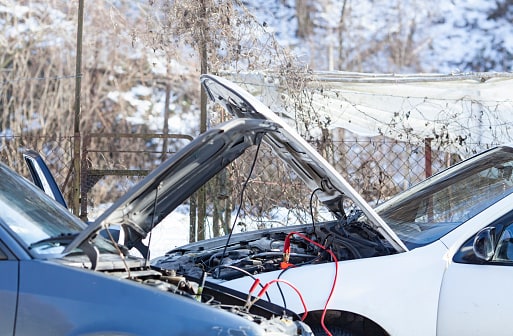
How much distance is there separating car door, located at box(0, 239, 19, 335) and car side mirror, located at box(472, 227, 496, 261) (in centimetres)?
242

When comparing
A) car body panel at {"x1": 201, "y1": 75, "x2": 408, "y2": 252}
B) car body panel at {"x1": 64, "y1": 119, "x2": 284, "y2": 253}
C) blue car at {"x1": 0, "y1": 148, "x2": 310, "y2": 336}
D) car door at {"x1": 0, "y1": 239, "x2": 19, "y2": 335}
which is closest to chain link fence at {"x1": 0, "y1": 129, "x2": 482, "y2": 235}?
car body panel at {"x1": 201, "y1": 75, "x2": 408, "y2": 252}

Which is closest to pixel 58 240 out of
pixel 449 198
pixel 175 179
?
pixel 175 179

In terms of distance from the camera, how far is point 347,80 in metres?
7.68

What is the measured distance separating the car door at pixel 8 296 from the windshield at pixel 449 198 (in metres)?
2.20

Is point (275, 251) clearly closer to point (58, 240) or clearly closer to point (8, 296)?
point (58, 240)

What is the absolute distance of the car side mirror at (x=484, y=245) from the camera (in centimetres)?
404

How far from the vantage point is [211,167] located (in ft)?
13.6

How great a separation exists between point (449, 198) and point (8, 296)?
9.82ft

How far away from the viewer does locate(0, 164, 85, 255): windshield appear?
332 cm

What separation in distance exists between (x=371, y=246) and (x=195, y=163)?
118 centimetres

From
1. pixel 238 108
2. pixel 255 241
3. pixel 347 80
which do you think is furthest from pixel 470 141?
pixel 238 108

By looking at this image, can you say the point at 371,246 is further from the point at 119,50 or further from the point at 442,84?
the point at 119,50

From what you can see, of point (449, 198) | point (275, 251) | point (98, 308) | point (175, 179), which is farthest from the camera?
point (449, 198)

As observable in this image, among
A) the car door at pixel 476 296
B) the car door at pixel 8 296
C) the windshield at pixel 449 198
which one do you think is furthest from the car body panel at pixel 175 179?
the car door at pixel 476 296
